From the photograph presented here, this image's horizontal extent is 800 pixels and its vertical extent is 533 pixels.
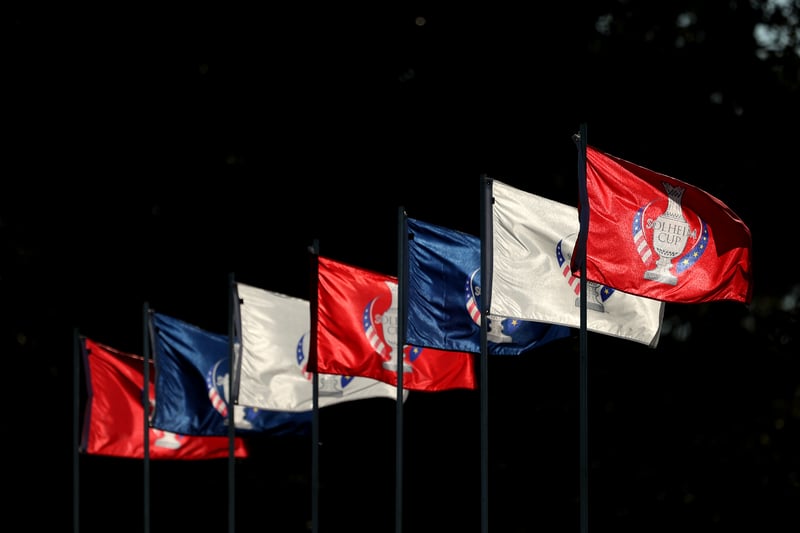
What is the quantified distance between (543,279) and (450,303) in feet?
6.82

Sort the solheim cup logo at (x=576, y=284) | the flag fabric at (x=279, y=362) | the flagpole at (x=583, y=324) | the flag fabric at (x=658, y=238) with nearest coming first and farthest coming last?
the flagpole at (x=583, y=324), the flag fabric at (x=658, y=238), the solheim cup logo at (x=576, y=284), the flag fabric at (x=279, y=362)

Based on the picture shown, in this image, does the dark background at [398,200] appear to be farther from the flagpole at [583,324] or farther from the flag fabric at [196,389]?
the flagpole at [583,324]

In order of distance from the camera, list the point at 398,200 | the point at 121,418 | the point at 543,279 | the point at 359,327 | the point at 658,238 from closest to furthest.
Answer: the point at 658,238 → the point at 543,279 → the point at 359,327 → the point at 121,418 → the point at 398,200

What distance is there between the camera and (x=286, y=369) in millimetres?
23844

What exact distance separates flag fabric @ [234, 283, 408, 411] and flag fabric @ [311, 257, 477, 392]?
1896 millimetres

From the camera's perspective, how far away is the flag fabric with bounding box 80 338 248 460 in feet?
87.0

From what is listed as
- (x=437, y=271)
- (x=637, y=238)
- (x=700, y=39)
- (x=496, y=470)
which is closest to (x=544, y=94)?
(x=700, y=39)

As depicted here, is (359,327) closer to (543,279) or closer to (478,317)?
(478,317)

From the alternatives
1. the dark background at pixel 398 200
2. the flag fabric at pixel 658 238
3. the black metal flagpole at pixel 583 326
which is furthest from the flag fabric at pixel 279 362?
the dark background at pixel 398 200

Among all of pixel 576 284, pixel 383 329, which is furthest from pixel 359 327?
pixel 576 284

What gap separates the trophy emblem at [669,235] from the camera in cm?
1630

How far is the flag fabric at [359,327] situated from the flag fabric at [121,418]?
586 centimetres

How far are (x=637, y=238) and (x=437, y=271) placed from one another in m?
3.92

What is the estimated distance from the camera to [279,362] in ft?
78.0
